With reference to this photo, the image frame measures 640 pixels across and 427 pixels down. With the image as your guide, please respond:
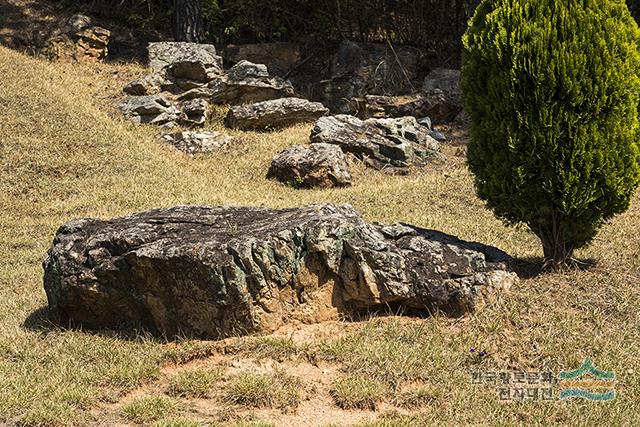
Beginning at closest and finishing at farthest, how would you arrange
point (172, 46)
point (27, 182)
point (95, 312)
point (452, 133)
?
point (95, 312) < point (27, 182) < point (452, 133) < point (172, 46)

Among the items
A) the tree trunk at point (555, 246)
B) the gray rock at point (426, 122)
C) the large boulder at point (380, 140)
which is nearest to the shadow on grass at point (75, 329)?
the tree trunk at point (555, 246)

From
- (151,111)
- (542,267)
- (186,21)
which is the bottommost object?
(151,111)

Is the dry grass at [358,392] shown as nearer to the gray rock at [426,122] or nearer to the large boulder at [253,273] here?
the large boulder at [253,273]

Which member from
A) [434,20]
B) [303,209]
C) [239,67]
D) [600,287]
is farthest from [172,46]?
[600,287]

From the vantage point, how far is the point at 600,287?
6266 mm

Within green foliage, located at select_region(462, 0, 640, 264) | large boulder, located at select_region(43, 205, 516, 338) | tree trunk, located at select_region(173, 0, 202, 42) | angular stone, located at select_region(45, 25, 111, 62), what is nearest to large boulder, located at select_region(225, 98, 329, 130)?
tree trunk, located at select_region(173, 0, 202, 42)

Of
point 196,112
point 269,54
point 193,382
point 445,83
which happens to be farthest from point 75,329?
point 269,54

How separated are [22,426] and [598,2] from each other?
17.2 feet

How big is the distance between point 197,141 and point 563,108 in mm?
9383

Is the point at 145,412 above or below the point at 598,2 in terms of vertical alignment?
below

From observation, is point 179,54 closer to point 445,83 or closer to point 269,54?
point 269,54

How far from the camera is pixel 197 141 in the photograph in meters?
14.5

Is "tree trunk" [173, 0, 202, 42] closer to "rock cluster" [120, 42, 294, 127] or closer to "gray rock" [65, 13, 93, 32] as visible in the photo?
"rock cluster" [120, 42, 294, 127]

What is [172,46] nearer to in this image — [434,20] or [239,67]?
[239,67]
